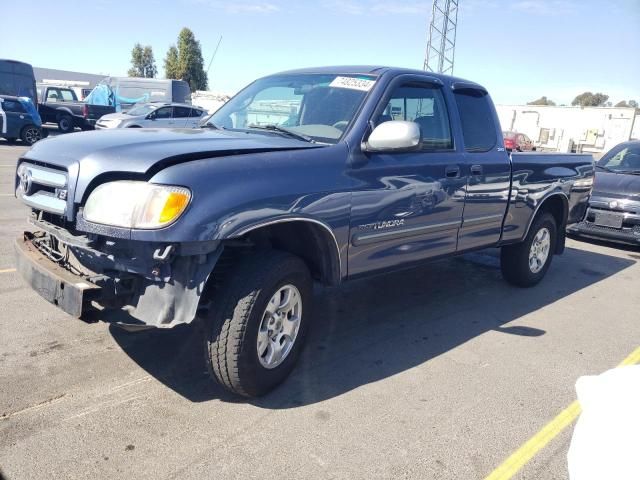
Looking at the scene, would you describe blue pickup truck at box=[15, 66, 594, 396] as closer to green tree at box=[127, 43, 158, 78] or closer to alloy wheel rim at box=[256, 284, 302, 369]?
alloy wheel rim at box=[256, 284, 302, 369]

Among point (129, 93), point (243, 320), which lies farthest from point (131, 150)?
point (129, 93)

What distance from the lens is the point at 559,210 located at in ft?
21.1

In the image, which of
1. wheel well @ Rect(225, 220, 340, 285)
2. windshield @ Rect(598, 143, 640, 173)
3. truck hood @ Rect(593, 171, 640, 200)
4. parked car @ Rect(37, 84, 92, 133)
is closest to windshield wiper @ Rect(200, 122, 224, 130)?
wheel well @ Rect(225, 220, 340, 285)

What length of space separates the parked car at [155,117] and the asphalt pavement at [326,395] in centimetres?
1429

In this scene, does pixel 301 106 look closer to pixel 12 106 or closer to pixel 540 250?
pixel 540 250

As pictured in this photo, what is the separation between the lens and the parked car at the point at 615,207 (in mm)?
8117

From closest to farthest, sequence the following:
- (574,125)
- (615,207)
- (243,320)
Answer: (243,320) → (615,207) → (574,125)

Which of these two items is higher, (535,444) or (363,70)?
(363,70)

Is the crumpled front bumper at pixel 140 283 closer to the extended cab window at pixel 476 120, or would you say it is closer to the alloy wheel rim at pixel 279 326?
the alloy wheel rim at pixel 279 326

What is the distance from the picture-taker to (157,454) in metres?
2.76

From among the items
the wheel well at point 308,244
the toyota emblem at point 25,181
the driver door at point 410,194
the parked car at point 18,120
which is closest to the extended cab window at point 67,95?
the parked car at point 18,120

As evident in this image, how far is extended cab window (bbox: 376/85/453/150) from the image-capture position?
4242 millimetres

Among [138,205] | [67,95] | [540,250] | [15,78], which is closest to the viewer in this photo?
[138,205]

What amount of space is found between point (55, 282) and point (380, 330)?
2.56 metres
